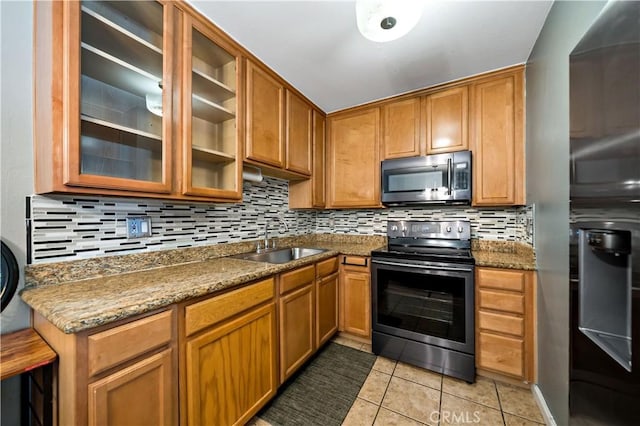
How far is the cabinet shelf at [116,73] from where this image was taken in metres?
1.06

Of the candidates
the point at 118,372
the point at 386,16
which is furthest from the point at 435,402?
the point at 386,16

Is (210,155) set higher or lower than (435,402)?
higher

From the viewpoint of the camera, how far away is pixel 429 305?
1898mm

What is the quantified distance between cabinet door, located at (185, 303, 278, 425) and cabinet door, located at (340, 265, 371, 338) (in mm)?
932

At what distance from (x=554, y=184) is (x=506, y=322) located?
1.00 m

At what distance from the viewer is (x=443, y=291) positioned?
1847 mm

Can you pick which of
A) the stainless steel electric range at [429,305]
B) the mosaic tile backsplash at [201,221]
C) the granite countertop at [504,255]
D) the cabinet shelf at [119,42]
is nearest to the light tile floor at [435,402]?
the stainless steel electric range at [429,305]

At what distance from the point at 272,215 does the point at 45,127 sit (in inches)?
65.0

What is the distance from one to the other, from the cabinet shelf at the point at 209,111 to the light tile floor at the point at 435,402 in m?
1.90

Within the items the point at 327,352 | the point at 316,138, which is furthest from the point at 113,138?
the point at 327,352

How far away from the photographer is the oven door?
1.77m

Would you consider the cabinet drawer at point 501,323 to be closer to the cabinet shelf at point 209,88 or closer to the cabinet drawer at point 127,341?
the cabinet drawer at point 127,341

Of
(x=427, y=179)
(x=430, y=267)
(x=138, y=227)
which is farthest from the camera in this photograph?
(x=427, y=179)

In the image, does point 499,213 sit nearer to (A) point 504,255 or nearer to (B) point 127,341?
(A) point 504,255
